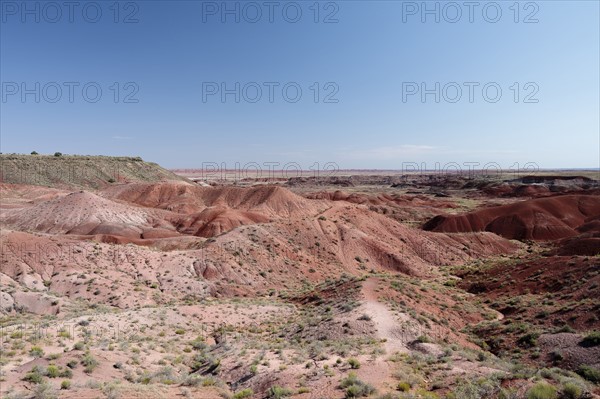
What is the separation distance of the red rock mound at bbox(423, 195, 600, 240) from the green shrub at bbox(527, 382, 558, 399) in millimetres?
54751

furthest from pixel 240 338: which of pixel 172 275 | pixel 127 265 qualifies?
pixel 127 265

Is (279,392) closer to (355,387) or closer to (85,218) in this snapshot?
(355,387)

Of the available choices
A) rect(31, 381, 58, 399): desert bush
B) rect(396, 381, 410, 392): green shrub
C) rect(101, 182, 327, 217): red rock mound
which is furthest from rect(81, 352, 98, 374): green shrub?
rect(101, 182, 327, 217): red rock mound

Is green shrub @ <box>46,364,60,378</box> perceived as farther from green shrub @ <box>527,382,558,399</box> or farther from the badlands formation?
green shrub @ <box>527,382,558,399</box>

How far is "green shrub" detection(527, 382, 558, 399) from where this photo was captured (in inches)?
393

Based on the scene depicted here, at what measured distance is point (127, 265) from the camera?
3125 cm

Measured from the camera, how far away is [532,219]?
6206 cm

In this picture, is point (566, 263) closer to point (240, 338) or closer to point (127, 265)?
point (240, 338)

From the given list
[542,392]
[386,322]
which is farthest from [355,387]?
[386,322]

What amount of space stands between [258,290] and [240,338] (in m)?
13.0

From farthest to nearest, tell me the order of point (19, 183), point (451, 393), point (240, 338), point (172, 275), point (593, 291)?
point (19, 183) < point (172, 275) < point (593, 291) < point (240, 338) < point (451, 393)

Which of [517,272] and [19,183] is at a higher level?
[19,183]

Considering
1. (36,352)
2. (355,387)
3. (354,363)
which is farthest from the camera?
(36,352)

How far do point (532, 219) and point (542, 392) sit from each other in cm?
6121
